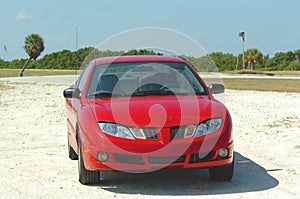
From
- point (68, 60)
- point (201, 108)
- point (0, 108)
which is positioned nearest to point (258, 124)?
point (201, 108)

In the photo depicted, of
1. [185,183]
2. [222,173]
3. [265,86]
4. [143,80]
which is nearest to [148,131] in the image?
[185,183]

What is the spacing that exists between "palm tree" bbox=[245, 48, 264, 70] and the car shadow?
76.1m

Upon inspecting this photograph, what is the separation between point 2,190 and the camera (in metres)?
5.80

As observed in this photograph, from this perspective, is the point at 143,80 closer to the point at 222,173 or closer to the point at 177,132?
the point at 177,132

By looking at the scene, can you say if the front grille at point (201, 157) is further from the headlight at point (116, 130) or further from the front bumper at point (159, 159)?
the headlight at point (116, 130)

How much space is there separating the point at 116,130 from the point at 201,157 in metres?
0.95

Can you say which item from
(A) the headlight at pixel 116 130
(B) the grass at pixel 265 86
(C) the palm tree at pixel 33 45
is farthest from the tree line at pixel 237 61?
(A) the headlight at pixel 116 130

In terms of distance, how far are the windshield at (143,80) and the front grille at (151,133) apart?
3.48 ft

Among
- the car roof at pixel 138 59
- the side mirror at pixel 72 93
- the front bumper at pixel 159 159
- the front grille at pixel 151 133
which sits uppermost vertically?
the car roof at pixel 138 59

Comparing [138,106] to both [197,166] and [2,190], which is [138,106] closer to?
[197,166]

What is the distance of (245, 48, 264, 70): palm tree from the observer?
81213mm

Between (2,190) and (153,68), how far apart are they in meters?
2.51

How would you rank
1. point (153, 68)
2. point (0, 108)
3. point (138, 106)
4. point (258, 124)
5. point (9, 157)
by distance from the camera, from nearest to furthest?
point (138, 106), point (153, 68), point (9, 157), point (258, 124), point (0, 108)

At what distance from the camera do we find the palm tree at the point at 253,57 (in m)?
81.2
